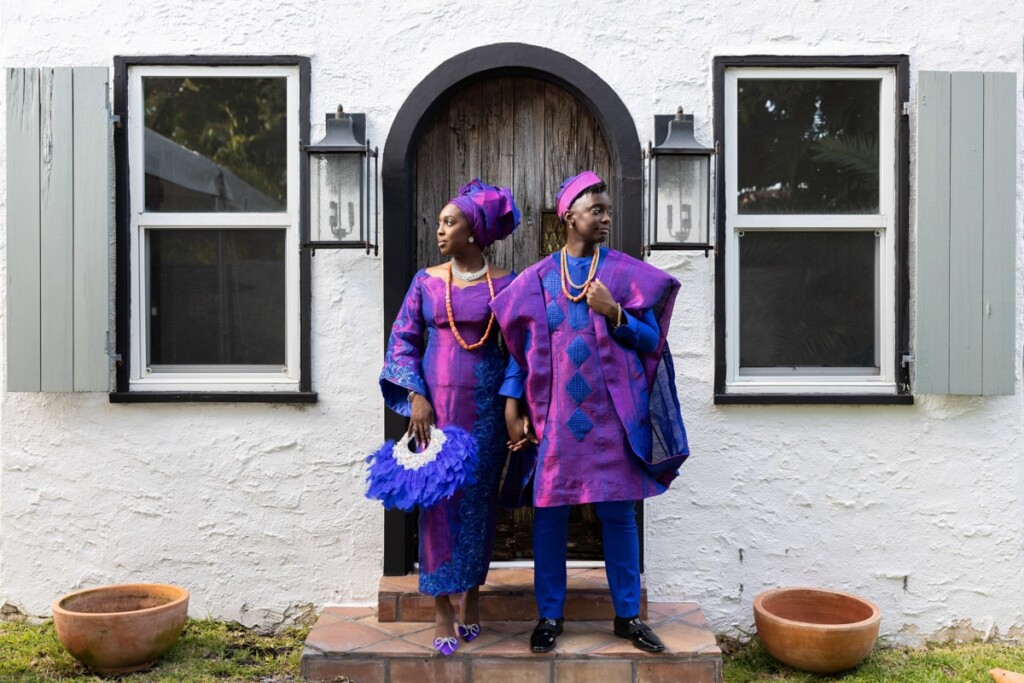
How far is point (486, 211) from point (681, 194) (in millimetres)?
884

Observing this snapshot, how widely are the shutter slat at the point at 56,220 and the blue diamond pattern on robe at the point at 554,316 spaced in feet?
6.75

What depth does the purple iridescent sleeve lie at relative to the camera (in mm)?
3439

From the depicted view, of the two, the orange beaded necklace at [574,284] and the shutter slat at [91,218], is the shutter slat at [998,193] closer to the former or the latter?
the orange beaded necklace at [574,284]

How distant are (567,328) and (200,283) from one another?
180 cm

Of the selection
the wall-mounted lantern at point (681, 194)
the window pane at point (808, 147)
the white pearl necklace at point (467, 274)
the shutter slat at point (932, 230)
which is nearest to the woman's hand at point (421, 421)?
the white pearl necklace at point (467, 274)

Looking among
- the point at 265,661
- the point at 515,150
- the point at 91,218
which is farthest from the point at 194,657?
the point at 515,150

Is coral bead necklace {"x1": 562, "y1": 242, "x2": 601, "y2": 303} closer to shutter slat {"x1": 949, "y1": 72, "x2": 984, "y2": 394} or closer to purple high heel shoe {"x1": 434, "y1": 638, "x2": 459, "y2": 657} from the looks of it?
purple high heel shoe {"x1": 434, "y1": 638, "x2": 459, "y2": 657}

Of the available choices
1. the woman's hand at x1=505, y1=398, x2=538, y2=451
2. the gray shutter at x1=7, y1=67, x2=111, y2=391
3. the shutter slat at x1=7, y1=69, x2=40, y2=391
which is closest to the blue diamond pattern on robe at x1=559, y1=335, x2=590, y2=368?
the woman's hand at x1=505, y1=398, x2=538, y2=451

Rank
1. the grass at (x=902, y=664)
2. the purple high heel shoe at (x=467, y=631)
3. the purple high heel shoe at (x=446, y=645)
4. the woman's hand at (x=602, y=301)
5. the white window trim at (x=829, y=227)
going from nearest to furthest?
the woman's hand at (x=602, y=301)
the purple high heel shoe at (x=446, y=645)
the purple high heel shoe at (x=467, y=631)
the grass at (x=902, y=664)
the white window trim at (x=829, y=227)

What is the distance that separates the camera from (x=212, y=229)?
4188mm

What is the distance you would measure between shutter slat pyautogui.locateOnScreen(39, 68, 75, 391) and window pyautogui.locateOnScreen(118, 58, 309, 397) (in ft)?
0.72

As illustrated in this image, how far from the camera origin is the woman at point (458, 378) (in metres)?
3.43

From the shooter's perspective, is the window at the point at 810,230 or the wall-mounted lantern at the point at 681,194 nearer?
the wall-mounted lantern at the point at 681,194

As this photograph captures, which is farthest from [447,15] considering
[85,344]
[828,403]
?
[828,403]
